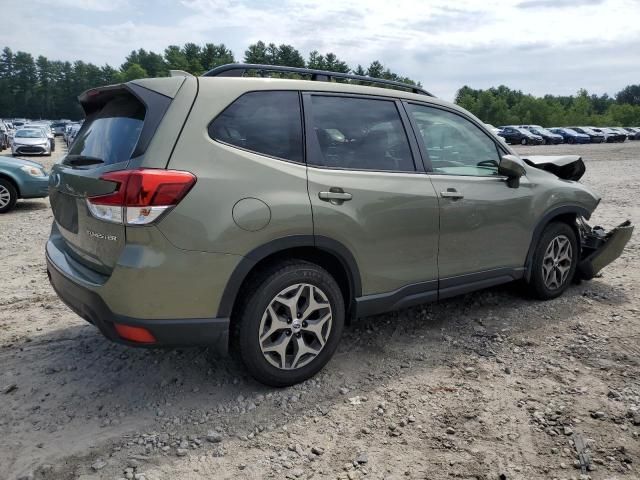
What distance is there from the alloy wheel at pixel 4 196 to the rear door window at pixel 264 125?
27.7 feet

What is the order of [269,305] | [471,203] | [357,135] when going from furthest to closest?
[471,203] < [357,135] < [269,305]

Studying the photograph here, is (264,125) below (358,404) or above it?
above

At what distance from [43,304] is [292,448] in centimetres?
315

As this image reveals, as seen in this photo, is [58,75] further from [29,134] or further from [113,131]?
[113,131]

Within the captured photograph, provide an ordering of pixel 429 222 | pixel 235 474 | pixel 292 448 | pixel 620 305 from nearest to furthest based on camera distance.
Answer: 1. pixel 235 474
2. pixel 292 448
3. pixel 429 222
4. pixel 620 305

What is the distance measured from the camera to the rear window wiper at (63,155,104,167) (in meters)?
3.00

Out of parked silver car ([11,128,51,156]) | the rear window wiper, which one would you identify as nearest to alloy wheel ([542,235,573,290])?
the rear window wiper

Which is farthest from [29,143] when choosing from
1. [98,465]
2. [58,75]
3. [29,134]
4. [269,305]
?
[58,75]

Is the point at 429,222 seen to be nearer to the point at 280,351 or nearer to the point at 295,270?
the point at 295,270

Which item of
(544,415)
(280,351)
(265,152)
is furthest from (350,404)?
(265,152)

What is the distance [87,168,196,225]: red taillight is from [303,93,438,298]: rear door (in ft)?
2.64

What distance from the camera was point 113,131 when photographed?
3.04 metres

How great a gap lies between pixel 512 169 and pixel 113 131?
116 inches

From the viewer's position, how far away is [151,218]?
2592 mm
